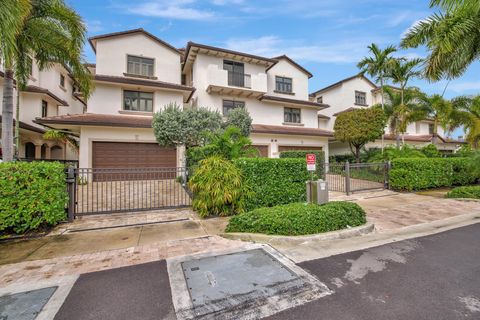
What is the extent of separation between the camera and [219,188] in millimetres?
6676

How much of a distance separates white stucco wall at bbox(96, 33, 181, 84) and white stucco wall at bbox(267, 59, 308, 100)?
8542 mm

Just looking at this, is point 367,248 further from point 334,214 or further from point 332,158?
point 332,158

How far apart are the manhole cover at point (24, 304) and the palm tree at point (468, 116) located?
80.0 ft

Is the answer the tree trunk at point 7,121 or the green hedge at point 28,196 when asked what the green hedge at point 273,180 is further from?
the tree trunk at point 7,121

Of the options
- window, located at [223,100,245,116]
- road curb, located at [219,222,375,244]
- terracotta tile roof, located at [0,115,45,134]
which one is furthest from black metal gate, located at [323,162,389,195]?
terracotta tile roof, located at [0,115,45,134]

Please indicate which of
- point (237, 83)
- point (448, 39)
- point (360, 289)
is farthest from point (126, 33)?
point (360, 289)

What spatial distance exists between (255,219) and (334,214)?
6.37 ft

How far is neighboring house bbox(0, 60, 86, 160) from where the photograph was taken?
16031mm

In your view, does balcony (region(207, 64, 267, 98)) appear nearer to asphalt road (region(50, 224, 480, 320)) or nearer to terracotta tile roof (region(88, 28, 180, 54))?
terracotta tile roof (region(88, 28, 180, 54))

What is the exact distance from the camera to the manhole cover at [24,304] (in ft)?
8.46

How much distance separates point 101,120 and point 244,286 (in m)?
13.4

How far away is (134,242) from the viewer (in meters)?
4.91

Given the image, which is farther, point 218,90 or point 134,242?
point 218,90

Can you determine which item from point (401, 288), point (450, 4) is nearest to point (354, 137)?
point (450, 4)
